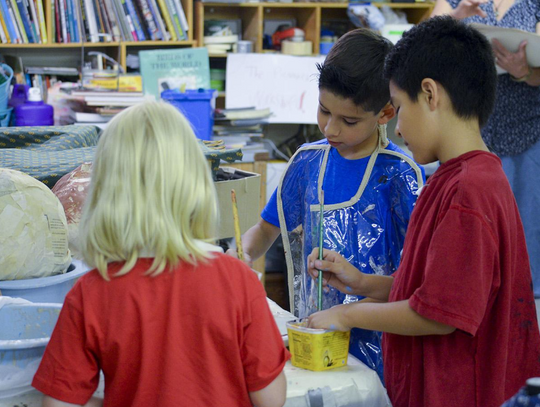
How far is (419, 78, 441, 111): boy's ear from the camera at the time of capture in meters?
1.09

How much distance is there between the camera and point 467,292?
988 mm

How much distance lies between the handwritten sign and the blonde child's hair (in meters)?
2.82

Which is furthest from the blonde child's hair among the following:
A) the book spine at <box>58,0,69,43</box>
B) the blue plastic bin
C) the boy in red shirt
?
the book spine at <box>58,0,69,43</box>

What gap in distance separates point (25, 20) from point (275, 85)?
53.1 inches

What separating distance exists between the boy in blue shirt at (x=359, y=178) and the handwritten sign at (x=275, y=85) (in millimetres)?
2265

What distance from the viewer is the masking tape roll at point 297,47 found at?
12.3ft

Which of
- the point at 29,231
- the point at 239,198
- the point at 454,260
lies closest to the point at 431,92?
the point at 454,260

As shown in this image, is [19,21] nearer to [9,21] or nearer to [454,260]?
[9,21]

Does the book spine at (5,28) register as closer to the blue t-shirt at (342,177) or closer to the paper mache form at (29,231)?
the paper mache form at (29,231)

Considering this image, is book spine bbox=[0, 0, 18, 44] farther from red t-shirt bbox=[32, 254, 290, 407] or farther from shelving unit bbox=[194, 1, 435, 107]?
red t-shirt bbox=[32, 254, 290, 407]

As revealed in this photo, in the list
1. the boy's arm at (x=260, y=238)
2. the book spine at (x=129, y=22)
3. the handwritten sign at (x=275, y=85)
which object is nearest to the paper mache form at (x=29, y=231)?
the boy's arm at (x=260, y=238)

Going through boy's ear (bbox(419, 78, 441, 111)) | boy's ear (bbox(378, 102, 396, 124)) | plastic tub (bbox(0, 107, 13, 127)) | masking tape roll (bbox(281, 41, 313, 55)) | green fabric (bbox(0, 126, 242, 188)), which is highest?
masking tape roll (bbox(281, 41, 313, 55))

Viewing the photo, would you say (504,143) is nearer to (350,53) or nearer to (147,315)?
(350,53)

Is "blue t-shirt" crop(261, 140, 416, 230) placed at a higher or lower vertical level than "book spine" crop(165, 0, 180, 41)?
lower
